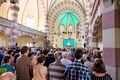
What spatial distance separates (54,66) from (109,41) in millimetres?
1940

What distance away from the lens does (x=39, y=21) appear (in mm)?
35469

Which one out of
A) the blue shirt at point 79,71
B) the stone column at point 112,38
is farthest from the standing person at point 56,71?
the stone column at point 112,38

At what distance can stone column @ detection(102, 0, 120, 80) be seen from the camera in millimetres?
5652

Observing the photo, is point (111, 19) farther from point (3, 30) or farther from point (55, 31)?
point (55, 31)

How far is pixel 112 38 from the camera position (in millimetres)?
5828

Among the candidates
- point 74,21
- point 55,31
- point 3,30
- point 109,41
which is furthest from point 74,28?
point 109,41

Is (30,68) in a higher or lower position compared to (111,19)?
lower

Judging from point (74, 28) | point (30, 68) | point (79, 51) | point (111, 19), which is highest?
point (74, 28)

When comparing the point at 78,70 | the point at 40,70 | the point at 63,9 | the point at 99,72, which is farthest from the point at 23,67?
the point at 63,9

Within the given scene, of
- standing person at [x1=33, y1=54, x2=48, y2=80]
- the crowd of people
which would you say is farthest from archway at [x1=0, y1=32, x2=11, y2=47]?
standing person at [x1=33, y1=54, x2=48, y2=80]

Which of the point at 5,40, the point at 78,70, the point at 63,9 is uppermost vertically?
the point at 63,9

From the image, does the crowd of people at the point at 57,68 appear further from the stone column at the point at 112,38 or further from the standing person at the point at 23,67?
the stone column at the point at 112,38

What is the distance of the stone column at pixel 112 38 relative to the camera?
5652 mm

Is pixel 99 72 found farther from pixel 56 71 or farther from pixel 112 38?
pixel 112 38
